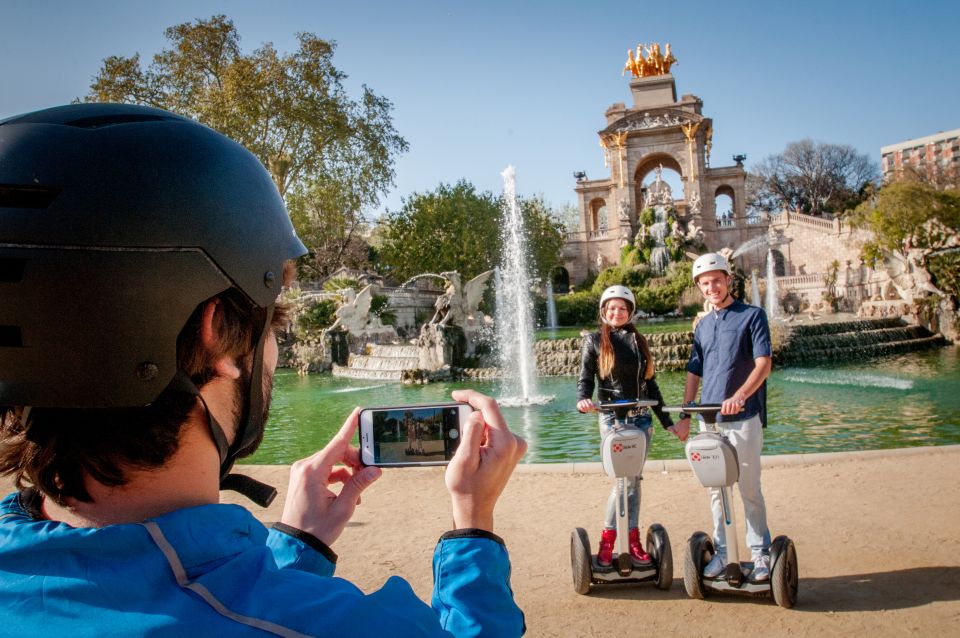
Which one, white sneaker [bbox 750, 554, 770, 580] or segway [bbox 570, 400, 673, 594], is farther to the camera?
segway [bbox 570, 400, 673, 594]

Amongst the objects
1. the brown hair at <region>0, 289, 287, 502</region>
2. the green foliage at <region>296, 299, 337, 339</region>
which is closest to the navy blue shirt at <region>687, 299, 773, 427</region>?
the brown hair at <region>0, 289, 287, 502</region>

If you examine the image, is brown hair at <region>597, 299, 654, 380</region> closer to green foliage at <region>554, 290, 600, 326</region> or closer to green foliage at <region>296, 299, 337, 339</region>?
green foliage at <region>296, 299, 337, 339</region>

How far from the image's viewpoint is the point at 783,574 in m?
3.77

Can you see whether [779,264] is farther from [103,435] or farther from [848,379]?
[103,435]

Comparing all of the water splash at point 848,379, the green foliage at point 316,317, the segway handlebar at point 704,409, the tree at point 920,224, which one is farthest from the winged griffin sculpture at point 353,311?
the segway handlebar at point 704,409

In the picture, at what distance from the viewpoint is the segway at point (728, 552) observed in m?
3.79

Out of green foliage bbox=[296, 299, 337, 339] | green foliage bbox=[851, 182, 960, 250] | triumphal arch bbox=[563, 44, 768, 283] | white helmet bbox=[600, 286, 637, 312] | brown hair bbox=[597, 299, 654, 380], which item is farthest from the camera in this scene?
triumphal arch bbox=[563, 44, 768, 283]

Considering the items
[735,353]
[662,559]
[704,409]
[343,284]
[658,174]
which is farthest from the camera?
[658,174]

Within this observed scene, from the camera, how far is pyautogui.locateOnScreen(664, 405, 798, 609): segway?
3791 mm

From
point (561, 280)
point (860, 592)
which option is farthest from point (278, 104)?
point (561, 280)

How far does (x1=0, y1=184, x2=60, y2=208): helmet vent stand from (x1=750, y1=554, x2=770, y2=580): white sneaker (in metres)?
4.01

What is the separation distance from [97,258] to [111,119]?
0.33 meters

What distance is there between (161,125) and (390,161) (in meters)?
31.3

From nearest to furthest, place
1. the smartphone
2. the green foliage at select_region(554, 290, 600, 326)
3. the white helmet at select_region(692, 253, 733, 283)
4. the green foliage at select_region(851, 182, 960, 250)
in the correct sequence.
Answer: the smartphone < the white helmet at select_region(692, 253, 733, 283) < the green foliage at select_region(851, 182, 960, 250) < the green foliage at select_region(554, 290, 600, 326)
